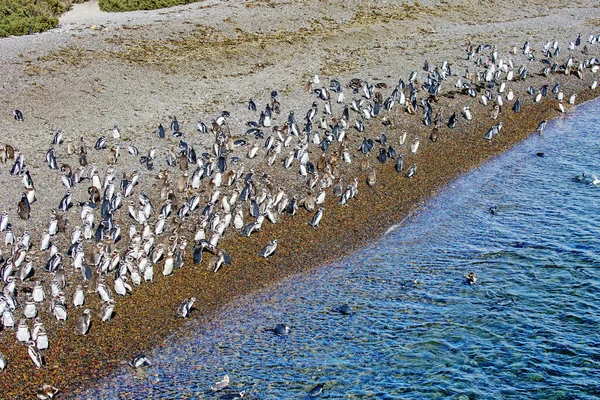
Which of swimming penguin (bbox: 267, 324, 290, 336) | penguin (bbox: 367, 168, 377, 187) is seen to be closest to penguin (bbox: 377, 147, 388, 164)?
penguin (bbox: 367, 168, 377, 187)

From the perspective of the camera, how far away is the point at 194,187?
62.2 ft

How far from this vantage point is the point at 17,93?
23.6 m

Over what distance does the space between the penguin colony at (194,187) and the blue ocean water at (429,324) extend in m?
1.19

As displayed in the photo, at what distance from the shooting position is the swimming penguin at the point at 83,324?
44.0ft

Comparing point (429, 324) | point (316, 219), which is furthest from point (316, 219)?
point (429, 324)

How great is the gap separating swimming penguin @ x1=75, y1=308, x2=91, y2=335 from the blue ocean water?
1.41 meters

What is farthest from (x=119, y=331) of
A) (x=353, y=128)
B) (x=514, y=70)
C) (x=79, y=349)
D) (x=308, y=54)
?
(x=514, y=70)

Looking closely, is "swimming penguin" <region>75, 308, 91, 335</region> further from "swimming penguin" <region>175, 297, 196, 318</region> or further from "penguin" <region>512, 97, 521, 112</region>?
"penguin" <region>512, 97, 521, 112</region>

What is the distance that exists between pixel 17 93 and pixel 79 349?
13.4 m

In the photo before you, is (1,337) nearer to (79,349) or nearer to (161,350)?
(79,349)

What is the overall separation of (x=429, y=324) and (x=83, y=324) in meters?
7.01

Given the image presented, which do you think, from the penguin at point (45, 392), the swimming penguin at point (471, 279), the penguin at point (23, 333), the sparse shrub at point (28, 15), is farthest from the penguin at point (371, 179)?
the sparse shrub at point (28, 15)

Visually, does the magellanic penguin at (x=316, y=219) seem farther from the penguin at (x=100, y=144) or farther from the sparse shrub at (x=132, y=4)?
the sparse shrub at (x=132, y=4)

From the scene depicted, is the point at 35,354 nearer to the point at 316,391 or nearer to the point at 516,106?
the point at 316,391
